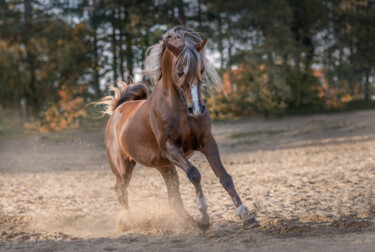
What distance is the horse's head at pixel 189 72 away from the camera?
3.99 m

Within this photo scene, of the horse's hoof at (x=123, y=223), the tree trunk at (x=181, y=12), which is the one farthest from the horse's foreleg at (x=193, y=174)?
the tree trunk at (x=181, y=12)

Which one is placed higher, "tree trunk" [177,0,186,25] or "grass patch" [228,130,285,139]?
"tree trunk" [177,0,186,25]

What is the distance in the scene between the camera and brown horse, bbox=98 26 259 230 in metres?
4.10

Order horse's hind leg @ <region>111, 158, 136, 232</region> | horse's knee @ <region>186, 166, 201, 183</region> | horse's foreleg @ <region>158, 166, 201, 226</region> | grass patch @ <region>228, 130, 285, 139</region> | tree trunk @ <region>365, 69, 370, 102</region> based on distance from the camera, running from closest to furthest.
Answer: horse's knee @ <region>186, 166, 201, 183</region> → horse's foreleg @ <region>158, 166, 201, 226</region> → horse's hind leg @ <region>111, 158, 136, 232</region> → grass patch @ <region>228, 130, 285, 139</region> → tree trunk @ <region>365, 69, 370, 102</region>

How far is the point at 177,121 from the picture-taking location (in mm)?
4383

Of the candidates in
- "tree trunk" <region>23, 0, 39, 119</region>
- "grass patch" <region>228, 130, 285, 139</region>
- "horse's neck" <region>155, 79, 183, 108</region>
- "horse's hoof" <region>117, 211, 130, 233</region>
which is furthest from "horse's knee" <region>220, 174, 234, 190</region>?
"tree trunk" <region>23, 0, 39, 119</region>

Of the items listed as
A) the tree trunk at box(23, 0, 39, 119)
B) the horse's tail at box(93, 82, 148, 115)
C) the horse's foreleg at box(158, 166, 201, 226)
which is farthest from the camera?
the tree trunk at box(23, 0, 39, 119)

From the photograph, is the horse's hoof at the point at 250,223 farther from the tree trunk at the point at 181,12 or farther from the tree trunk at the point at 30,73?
the tree trunk at the point at 181,12

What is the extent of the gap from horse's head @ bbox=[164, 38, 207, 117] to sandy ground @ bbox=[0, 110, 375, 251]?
139cm

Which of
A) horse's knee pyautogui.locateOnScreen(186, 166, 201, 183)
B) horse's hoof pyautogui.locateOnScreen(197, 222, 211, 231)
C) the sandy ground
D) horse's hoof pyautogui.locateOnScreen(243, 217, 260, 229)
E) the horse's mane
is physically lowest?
the sandy ground

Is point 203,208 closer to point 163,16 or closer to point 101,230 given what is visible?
point 101,230

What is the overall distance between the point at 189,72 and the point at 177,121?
0.60m

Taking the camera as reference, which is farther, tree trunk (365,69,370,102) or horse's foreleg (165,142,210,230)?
tree trunk (365,69,370,102)

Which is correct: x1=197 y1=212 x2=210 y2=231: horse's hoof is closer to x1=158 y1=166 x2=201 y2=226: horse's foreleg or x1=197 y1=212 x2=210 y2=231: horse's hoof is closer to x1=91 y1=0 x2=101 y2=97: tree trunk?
x1=158 y1=166 x2=201 y2=226: horse's foreleg
